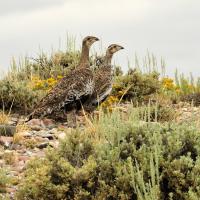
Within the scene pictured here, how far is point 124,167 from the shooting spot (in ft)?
18.3

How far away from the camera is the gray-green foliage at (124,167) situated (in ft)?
18.2

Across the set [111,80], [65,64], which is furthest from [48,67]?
[111,80]

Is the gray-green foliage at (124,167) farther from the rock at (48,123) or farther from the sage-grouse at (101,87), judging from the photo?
the sage-grouse at (101,87)

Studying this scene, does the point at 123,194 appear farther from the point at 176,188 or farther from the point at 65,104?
the point at 65,104

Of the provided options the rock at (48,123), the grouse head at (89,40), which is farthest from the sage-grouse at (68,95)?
the grouse head at (89,40)

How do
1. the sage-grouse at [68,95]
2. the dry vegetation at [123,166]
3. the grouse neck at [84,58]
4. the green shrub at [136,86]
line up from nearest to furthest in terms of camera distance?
the dry vegetation at [123,166] → the sage-grouse at [68,95] → the grouse neck at [84,58] → the green shrub at [136,86]

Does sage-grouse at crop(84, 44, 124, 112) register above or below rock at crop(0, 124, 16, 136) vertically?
above

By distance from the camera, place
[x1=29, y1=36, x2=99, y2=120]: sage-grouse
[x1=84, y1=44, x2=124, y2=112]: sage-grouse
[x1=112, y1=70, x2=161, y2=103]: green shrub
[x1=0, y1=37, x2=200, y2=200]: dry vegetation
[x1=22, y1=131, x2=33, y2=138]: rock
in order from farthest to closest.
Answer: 1. [x1=112, y1=70, x2=161, y2=103]: green shrub
2. [x1=84, y1=44, x2=124, y2=112]: sage-grouse
3. [x1=29, y1=36, x2=99, y2=120]: sage-grouse
4. [x1=22, y1=131, x2=33, y2=138]: rock
5. [x1=0, y1=37, x2=200, y2=200]: dry vegetation

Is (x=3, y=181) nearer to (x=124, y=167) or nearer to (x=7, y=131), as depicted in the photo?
(x=124, y=167)

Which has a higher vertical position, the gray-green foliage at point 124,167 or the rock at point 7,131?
the gray-green foliage at point 124,167

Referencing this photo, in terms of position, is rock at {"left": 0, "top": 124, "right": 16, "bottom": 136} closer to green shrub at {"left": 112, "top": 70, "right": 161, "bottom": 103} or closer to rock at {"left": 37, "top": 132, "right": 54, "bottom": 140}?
rock at {"left": 37, "top": 132, "right": 54, "bottom": 140}

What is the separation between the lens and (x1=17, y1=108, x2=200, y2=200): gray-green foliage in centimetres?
555

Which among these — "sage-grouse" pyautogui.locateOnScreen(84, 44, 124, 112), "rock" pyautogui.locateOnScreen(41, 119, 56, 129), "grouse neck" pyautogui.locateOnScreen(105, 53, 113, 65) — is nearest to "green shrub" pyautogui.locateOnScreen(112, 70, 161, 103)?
"grouse neck" pyautogui.locateOnScreen(105, 53, 113, 65)

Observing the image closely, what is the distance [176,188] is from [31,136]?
3629 millimetres
